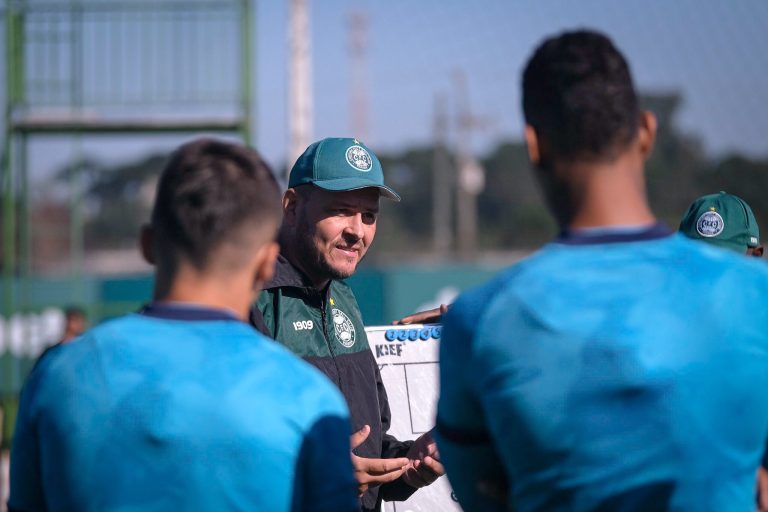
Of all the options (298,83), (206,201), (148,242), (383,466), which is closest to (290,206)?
(383,466)

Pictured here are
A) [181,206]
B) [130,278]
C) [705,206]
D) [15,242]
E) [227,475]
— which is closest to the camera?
[227,475]

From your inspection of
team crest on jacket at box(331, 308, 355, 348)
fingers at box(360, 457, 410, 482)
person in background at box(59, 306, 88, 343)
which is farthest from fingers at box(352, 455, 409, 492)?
person in background at box(59, 306, 88, 343)

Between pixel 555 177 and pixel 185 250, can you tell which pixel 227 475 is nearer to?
→ pixel 185 250

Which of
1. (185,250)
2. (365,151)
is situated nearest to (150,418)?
(185,250)

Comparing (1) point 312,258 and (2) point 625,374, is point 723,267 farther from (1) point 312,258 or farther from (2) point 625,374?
(1) point 312,258

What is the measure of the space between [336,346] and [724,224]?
1.53m

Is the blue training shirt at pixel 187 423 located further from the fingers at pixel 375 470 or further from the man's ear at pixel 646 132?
the fingers at pixel 375 470

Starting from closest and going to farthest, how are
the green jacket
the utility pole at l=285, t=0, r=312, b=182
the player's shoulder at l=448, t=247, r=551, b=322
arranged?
1. the player's shoulder at l=448, t=247, r=551, b=322
2. the green jacket
3. the utility pole at l=285, t=0, r=312, b=182

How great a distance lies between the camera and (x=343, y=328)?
13.6 feet

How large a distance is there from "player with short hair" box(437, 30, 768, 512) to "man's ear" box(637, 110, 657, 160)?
13 mm

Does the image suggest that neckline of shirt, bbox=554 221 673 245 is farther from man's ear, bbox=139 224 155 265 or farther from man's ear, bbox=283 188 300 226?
man's ear, bbox=283 188 300 226

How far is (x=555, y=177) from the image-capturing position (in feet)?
7.52

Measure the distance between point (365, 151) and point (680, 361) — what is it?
2281mm

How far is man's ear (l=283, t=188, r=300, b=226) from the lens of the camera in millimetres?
4156
